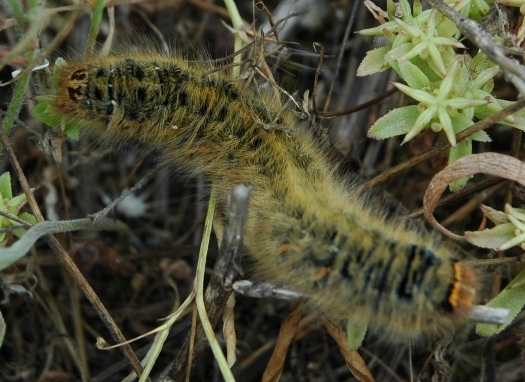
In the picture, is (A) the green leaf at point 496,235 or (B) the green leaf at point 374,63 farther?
(B) the green leaf at point 374,63

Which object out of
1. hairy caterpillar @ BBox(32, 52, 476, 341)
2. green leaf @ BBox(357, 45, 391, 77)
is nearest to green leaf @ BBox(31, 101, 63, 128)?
hairy caterpillar @ BBox(32, 52, 476, 341)

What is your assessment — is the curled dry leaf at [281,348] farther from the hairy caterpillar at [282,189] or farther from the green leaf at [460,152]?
the green leaf at [460,152]

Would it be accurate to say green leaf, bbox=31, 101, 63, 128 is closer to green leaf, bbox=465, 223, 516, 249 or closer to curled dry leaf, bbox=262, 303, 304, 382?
curled dry leaf, bbox=262, 303, 304, 382

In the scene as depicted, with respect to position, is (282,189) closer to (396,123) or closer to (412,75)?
(396,123)

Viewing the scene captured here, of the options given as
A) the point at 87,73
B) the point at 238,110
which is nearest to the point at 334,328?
the point at 238,110

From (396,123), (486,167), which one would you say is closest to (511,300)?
(486,167)

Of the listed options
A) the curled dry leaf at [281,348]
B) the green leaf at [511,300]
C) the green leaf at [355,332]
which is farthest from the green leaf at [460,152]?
the curled dry leaf at [281,348]
